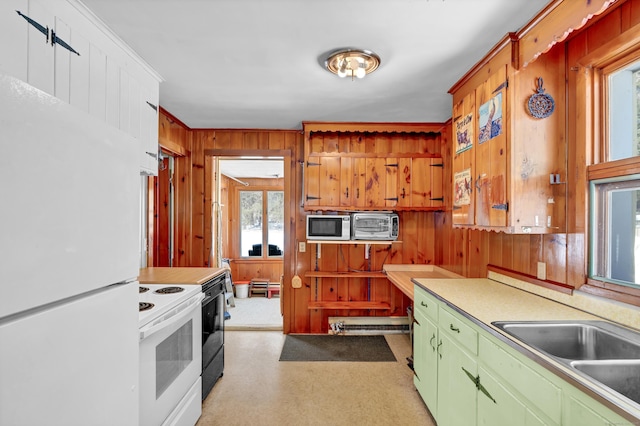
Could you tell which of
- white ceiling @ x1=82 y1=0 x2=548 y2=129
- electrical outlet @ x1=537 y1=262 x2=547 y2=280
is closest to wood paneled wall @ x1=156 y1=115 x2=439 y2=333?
white ceiling @ x1=82 y1=0 x2=548 y2=129

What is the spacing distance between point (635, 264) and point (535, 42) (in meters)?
1.18

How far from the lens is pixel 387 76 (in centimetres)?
229

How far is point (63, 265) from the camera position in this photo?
2.53ft

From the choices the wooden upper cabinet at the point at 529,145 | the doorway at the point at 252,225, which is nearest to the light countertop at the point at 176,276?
the wooden upper cabinet at the point at 529,145

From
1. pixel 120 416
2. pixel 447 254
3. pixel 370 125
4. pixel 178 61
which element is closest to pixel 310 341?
pixel 447 254

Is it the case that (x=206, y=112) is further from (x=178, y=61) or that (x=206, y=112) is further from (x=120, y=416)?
(x=120, y=416)

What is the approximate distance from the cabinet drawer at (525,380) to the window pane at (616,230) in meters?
0.72

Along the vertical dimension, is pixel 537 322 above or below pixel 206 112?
below

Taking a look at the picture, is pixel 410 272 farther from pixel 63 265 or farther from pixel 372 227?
pixel 63 265

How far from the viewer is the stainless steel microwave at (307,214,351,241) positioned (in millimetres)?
3318

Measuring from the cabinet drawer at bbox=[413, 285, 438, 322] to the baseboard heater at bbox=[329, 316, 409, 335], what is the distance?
131 cm

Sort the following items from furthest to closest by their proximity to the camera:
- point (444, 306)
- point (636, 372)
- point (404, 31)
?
1. point (444, 306)
2. point (404, 31)
3. point (636, 372)

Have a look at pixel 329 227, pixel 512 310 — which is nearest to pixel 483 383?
pixel 512 310

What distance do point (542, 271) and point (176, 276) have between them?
2.52 metres
